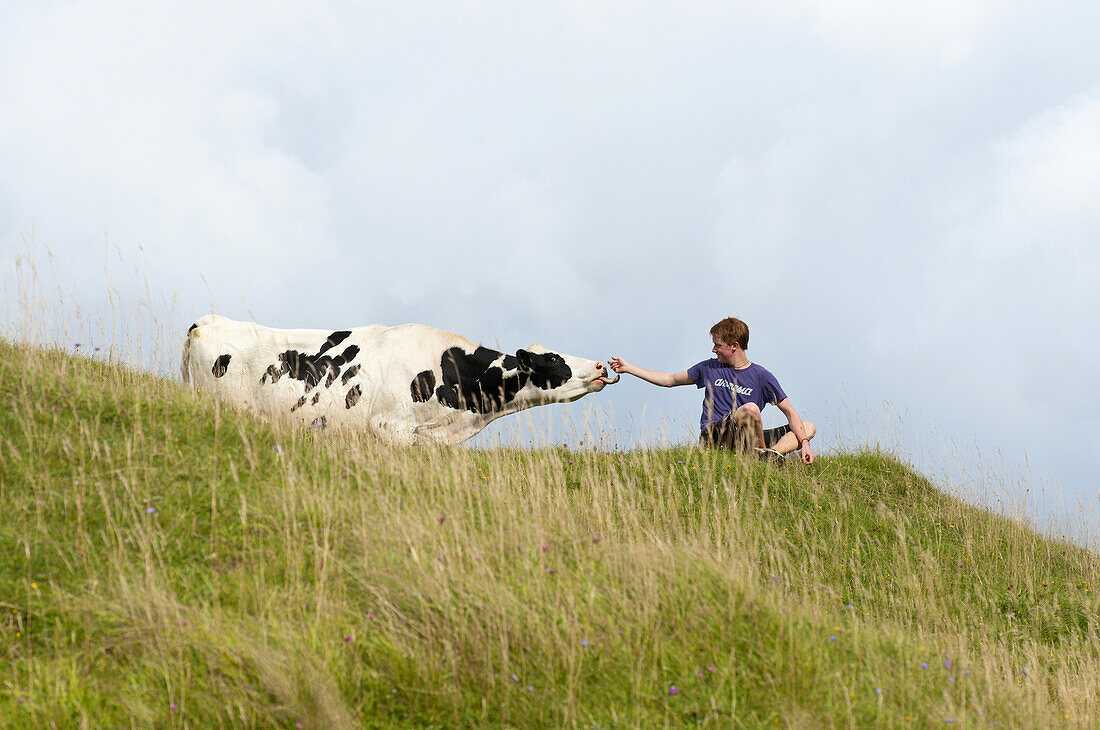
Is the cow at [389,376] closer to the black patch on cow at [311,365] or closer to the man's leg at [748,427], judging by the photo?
the black patch on cow at [311,365]

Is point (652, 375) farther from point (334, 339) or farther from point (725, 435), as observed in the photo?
point (334, 339)

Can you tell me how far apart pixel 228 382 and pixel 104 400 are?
406cm

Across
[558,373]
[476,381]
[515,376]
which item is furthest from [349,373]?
[558,373]

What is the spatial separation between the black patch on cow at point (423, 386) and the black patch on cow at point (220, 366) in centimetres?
265

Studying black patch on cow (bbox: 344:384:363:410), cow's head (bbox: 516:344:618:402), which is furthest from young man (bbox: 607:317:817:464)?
black patch on cow (bbox: 344:384:363:410)

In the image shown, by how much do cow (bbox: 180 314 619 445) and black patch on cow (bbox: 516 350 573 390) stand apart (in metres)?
0.01

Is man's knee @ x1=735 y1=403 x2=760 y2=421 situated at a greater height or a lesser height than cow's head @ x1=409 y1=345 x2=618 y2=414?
lesser

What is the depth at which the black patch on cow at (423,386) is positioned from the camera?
983cm

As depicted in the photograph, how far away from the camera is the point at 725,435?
952 centimetres

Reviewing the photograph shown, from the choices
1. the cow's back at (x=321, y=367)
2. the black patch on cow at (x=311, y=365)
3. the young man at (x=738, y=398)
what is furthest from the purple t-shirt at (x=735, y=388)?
the black patch on cow at (x=311, y=365)

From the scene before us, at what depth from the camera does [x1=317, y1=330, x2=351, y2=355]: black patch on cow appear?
33.6ft

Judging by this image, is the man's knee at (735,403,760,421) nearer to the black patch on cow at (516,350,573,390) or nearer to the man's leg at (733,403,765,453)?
the man's leg at (733,403,765,453)

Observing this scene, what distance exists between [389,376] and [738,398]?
4.27 m

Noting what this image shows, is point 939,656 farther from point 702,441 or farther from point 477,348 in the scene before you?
point 477,348
